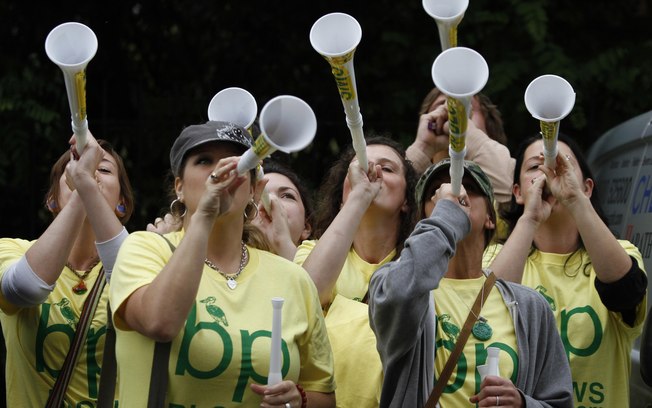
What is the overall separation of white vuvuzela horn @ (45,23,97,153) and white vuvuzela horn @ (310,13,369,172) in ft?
2.41

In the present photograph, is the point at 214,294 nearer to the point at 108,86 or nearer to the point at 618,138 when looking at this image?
the point at 618,138

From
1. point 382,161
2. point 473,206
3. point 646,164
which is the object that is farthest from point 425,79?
point 473,206

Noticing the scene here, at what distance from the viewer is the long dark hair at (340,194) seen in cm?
478

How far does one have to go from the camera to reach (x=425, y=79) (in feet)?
25.0

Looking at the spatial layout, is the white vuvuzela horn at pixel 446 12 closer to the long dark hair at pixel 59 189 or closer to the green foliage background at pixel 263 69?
the long dark hair at pixel 59 189

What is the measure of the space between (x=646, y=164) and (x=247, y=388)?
262cm

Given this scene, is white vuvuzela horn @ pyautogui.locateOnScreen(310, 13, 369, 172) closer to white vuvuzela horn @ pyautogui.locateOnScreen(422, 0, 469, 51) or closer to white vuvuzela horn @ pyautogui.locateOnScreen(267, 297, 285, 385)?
white vuvuzela horn @ pyautogui.locateOnScreen(422, 0, 469, 51)

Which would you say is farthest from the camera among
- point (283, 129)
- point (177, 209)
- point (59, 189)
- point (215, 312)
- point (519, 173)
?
point (519, 173)

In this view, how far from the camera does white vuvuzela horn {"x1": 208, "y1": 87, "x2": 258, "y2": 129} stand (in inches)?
168

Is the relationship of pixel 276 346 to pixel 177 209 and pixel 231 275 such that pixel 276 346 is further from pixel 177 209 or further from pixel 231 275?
pixel 177 209

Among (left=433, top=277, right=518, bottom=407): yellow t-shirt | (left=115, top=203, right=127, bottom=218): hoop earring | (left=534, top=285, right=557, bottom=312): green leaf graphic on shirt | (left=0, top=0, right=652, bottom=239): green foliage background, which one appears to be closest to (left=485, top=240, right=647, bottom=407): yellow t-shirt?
(left=534, top=285, right=557, bottom=312): green leaf graphic on shirt

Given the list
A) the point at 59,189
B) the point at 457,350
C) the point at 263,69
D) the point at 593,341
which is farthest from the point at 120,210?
the point at 263,69

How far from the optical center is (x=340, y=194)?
5.03 meters

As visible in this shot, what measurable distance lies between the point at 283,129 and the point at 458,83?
0.62 m
